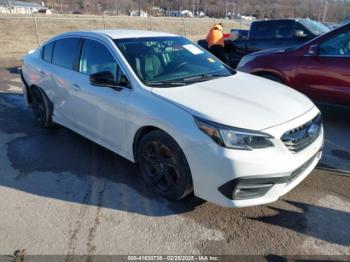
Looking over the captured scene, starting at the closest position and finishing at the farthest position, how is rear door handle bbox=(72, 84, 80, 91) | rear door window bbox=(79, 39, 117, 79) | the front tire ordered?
the front tire < rear door window bbox=(79, 39, 117, 79) < rear door handle bbox=(72, 84, 80, 91)

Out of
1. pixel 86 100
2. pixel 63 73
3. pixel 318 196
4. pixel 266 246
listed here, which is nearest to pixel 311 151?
pixel 318 196

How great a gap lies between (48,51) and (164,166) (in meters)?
3.09

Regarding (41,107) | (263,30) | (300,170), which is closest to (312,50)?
(300,170)

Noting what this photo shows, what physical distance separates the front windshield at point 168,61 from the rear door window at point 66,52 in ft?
2.75

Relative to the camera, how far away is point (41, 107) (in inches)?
208

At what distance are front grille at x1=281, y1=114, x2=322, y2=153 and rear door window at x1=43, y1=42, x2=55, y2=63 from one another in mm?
3778

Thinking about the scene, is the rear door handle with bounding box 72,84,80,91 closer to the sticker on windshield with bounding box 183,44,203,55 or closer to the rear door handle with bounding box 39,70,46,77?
the rear door handle with bounding box 39,70,46,77

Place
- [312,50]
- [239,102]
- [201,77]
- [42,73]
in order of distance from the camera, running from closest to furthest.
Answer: [239,102] → [201,77] → [42,73] → [312,50]

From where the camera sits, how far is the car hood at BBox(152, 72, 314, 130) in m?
2.81

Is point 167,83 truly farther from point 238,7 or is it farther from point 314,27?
point 238,7

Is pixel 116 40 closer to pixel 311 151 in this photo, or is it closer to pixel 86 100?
pixel 86 100

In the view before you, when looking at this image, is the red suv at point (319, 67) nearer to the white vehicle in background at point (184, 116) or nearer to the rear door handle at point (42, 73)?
the white vehicle in background at point (184, 116)

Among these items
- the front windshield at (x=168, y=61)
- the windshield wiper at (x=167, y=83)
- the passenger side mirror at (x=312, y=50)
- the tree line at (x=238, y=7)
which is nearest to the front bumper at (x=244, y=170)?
the windshield wiper at (x=167, y=83)

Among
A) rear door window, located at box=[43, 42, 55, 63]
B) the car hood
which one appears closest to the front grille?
the car hood
